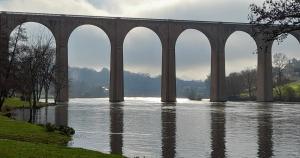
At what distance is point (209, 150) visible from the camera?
26016 millimetres

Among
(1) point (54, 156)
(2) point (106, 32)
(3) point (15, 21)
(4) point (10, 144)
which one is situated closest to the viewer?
(1) point (54, 156)

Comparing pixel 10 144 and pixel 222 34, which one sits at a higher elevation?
pixel 222 34

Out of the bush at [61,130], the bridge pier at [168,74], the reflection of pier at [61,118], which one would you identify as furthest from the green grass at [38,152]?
the bridge pier at [168,74]

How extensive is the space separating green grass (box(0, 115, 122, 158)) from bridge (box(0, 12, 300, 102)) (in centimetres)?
8041

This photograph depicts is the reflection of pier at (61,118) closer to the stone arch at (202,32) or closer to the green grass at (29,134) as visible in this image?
the green grass at (29,134)

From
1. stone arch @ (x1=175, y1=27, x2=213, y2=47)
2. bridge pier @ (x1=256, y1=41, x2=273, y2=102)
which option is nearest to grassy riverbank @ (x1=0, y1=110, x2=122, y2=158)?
stone arch @ (x1=175, y1=27, x2=213, y2=47)

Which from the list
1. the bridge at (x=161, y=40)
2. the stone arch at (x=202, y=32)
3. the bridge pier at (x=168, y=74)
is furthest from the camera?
the stone arch at (x=202, y=32)

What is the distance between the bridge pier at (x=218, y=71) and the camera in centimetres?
13662

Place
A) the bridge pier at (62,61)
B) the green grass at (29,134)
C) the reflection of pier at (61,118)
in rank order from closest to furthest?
the green grass at (29,134), the reflection of pier at (61,118), the bridge pier at (62,61)

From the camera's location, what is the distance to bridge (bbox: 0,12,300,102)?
399ft

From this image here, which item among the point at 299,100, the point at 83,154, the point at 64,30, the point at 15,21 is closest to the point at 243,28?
the point at 299,100

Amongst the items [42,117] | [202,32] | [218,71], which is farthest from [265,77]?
[42,117]

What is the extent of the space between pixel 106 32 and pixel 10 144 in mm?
110629

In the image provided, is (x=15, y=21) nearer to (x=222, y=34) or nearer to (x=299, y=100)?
(x=222, y=34)
